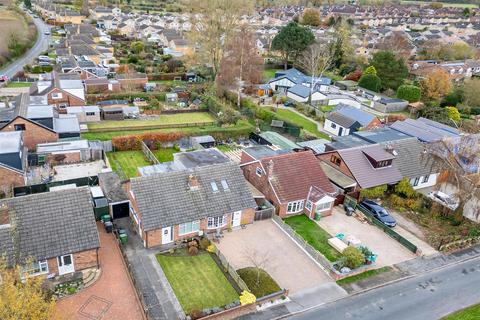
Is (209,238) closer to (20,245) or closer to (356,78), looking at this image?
(20,245)

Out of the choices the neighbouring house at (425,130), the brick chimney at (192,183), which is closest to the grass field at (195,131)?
the brick chimney at (192,183)

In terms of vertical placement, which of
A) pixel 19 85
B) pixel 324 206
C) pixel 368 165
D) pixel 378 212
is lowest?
pixel 378 212

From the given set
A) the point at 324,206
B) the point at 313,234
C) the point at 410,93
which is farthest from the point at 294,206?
the point at 410,93

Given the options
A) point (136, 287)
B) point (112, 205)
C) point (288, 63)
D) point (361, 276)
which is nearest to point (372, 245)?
point (361, 276)

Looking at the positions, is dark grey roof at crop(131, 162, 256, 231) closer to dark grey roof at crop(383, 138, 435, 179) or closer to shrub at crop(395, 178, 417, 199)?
shrub at crop(395, 178, 417, 199)

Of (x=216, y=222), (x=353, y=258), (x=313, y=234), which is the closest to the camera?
(x=353, y=258)

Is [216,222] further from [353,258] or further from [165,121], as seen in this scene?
[165,121]
